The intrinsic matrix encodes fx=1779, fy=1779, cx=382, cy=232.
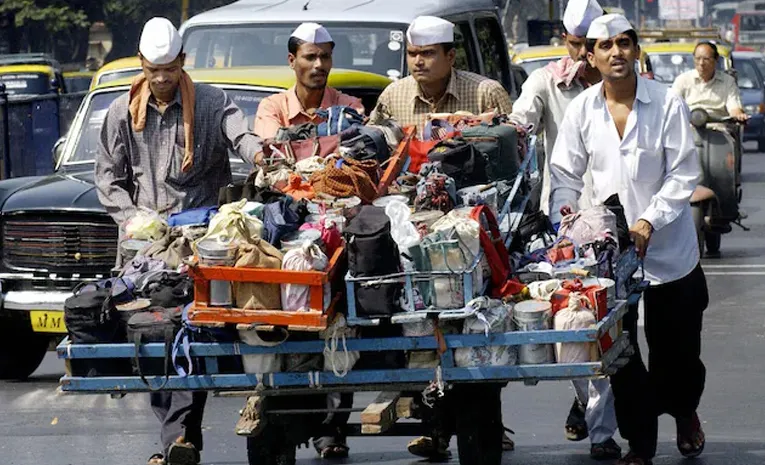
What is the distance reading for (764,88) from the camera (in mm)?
37250

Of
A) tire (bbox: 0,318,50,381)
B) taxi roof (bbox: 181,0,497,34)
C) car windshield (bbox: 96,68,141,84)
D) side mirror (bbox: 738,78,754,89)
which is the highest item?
taxi roof (bbox: 181,0,497,34)

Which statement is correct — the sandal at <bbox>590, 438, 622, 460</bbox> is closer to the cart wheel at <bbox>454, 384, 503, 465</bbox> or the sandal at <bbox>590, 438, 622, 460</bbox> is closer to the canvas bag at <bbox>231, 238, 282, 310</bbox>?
the cart wheel at <bbox>454, 384, 503, 465</bbox>

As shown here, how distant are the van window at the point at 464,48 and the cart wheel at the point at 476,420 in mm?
6800

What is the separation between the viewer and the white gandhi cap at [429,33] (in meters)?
8.64

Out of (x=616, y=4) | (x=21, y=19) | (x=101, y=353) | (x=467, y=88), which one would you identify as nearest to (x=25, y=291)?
(x=467, y=88)

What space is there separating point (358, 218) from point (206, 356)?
30.1 inches

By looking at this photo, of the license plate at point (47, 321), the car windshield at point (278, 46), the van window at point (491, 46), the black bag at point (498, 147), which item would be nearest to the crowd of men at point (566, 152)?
the black bag at point (498, 147)

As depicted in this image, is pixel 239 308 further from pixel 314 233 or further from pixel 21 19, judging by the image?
pixel 21 19

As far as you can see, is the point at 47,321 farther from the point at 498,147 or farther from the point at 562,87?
the point at 498,147

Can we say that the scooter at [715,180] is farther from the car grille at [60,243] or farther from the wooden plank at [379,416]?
the wooden plank at [379,416]

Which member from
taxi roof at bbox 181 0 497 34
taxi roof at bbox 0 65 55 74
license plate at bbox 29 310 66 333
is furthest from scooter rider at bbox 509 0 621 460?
taxi roof at bbox 0 65 55 74

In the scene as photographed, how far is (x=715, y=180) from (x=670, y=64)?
1420 cm

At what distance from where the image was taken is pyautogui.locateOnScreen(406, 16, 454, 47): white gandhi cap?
340 inches

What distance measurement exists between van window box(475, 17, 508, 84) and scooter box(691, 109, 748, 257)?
2030 mm
